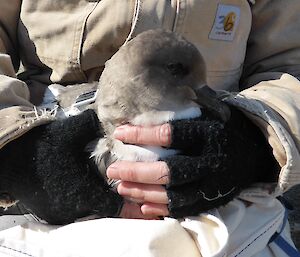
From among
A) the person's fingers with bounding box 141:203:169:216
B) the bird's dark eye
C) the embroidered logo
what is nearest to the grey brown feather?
the bird's dark eye

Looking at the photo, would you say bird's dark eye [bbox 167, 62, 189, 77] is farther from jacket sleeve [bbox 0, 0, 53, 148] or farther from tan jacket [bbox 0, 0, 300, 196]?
jacket sleeve [bbox 0, 0, 53, 148]

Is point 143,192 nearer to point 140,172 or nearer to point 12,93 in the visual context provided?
point 140,172

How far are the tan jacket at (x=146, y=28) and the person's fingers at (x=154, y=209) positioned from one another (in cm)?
34

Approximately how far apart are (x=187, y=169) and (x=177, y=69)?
0.24m

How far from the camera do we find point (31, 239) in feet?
4.89

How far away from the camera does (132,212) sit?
149 cm

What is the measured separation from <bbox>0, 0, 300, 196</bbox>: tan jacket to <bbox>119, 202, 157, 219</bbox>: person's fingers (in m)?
0.34

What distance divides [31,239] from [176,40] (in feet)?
1.72

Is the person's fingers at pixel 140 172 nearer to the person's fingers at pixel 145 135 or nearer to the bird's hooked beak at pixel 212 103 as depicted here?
the person's fingers at pixel 145 135

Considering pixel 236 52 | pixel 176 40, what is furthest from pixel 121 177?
pixel 236 52

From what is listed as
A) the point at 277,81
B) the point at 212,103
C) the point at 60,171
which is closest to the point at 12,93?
the point at 60,171

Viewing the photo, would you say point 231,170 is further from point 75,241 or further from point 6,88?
point 6,88

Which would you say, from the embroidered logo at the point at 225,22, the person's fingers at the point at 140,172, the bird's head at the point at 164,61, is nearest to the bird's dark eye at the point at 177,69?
the bird's head at the point at 164,61

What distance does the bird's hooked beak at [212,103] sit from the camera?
4.79ft
